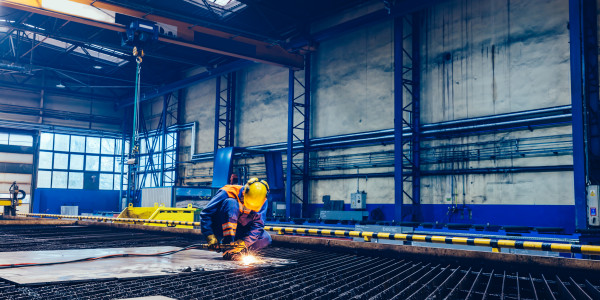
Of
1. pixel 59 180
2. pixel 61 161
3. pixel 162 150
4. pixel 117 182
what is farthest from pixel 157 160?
pixel 59 180

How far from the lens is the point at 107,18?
1552 centimetres

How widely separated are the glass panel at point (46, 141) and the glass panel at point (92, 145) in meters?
2.02

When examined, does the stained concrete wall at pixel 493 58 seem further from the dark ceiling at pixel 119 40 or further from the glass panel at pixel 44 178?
the glass panel at pixel 44 178

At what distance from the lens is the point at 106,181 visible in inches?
1190

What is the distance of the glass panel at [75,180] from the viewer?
29.0 metres

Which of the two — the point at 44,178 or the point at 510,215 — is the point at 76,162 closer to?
the point at 44,178

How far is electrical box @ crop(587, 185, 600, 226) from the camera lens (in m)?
10.5

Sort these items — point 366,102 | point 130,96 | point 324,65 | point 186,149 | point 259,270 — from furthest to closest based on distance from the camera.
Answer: point 130,96, point 186,149, point 324,65, point 366,102, point 259,270

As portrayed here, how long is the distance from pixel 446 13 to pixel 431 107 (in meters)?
3.03

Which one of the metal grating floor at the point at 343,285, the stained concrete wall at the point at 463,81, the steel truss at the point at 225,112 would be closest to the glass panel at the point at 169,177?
the steel truss at the point at 225,112

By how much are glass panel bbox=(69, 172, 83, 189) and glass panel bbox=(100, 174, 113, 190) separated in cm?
126

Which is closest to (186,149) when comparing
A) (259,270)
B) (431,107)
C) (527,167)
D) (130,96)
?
(130,96)

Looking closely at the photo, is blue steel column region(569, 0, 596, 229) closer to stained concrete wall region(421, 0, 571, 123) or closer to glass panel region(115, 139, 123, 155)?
stained concrete wall region(421, 0, 571, 123)

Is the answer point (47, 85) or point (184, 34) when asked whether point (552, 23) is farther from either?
point (47, 85)
